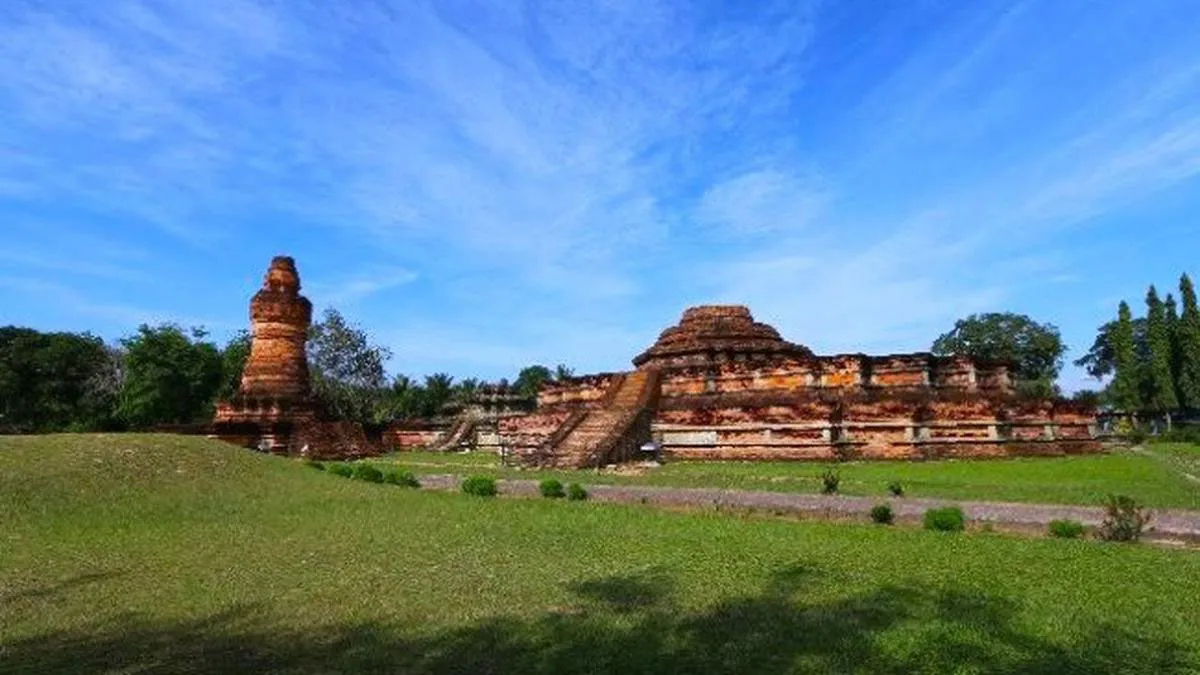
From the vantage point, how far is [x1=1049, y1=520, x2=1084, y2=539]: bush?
9664 millimetres

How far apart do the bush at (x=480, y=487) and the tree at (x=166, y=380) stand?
106 ft

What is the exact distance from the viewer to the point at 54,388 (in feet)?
159

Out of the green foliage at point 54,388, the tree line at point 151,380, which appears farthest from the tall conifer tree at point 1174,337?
the green foliage at point 54,388

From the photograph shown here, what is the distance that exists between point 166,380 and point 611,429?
1160 inches

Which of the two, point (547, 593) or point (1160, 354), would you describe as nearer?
point (547, 593)

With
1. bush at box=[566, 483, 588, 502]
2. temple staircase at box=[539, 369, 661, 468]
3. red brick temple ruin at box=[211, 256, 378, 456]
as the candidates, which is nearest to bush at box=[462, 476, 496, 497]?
bush at box=[566, 483, 588, 502]

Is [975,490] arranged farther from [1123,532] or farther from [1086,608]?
[1086,608]

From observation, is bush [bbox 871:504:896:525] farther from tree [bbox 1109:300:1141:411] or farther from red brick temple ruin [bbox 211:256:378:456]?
tree [bbox 1109:300:1141:411]

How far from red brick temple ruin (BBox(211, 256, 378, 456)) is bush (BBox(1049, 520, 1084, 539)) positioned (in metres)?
23.5

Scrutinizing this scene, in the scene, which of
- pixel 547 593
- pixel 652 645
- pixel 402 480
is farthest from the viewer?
pixel 402 480

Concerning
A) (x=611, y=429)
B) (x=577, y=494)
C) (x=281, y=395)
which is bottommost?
(x=577, y=494)

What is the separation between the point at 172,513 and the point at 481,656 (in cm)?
781

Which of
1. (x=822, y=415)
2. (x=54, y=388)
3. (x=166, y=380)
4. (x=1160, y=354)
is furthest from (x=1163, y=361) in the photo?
(x=54, y=388)

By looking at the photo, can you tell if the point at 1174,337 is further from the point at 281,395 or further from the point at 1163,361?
the point at 281,395
